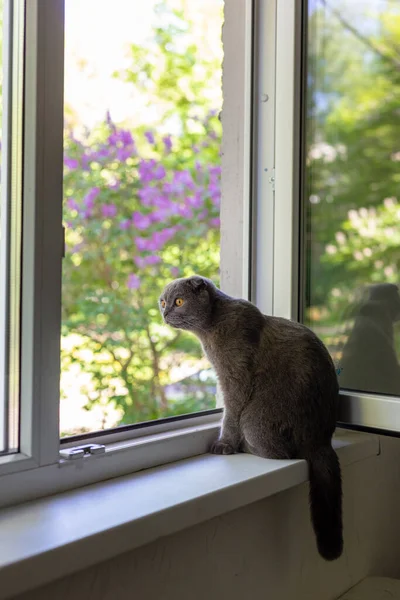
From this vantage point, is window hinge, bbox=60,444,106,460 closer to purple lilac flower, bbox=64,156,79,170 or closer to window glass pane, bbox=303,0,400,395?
window glass pane, bbox=303,0,400,395

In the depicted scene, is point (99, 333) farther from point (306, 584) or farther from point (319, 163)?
point (306, 584)

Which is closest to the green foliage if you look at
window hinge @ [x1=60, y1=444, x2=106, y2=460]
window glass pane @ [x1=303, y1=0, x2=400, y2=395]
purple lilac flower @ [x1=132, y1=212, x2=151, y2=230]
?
window glass pane @ [x1=303, y1=0, x2=400, y2=395]

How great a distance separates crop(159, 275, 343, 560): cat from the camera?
3.68 ft

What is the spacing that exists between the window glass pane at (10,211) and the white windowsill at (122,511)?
0.15m

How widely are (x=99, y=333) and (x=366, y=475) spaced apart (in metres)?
1.18

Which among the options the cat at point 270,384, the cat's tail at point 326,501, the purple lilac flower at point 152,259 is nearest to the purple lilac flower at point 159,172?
the purple lilac flower at point 152,259

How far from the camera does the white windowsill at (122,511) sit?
68 centimetres

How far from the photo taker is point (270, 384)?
1150mm

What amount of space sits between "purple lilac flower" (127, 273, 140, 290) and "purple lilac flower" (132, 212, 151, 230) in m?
0.20

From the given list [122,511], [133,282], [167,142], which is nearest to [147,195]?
[167,142]

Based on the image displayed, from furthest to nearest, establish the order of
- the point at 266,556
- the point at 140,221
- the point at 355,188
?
the point at 140,221 < the point at 355,188 < the point at 266,556

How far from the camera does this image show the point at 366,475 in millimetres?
1366

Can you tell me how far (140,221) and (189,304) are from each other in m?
1.19

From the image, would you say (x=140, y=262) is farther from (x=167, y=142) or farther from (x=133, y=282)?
(x=167, y=142)
